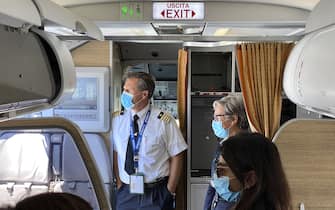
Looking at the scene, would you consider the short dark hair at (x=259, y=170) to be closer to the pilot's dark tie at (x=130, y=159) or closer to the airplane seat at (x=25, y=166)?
the pilot's dark tie at (x=130, y=159)

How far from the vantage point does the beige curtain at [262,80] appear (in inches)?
161

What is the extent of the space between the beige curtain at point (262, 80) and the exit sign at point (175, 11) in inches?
38.4

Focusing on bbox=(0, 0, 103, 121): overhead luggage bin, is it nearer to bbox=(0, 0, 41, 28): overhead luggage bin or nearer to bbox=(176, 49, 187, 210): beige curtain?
bbox=(0, 0, 41, 28): overhead luggage bin


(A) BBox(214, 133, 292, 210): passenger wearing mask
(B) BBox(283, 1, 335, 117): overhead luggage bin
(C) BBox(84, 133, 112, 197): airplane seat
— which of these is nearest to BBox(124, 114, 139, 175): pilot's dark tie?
(C) BBox(84, 133, 112, 197): airplane seat

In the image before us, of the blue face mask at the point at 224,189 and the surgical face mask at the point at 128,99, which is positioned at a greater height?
the surgical face mask at the point at 128,99

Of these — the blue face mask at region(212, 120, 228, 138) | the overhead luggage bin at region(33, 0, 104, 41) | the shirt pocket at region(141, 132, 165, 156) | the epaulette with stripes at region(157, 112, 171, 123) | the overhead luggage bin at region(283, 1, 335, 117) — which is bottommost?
the shirt pocket at region(141, 132, 165, 156)

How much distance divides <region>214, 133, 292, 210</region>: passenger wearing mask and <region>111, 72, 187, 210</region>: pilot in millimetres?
1780

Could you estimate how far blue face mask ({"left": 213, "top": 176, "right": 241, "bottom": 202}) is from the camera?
280cm

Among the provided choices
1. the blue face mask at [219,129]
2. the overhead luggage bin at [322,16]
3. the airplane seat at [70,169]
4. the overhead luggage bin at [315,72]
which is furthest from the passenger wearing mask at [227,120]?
the overhead luggage bin at [322,16]

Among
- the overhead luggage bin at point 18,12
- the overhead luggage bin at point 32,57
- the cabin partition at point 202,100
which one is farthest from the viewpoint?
the cabin partition at point 202,100

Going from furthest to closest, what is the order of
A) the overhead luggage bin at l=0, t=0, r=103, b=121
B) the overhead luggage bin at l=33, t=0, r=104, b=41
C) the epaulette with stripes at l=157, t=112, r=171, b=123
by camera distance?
the epaulette with stripes at l=157, t=112, r=171, b=123 → the overhead luggage bin at l=33, t=0, r=104, b=41 → the overhead luggage bin at l=0, t=0, r=103, b=121

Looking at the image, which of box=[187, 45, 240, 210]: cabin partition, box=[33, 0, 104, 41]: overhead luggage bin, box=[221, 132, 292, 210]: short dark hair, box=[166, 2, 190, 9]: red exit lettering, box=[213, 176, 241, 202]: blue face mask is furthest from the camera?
box=[187, 45, 240, 210]: cabin partition

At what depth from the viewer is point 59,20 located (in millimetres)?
1450

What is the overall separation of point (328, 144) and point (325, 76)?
2.58 meters
